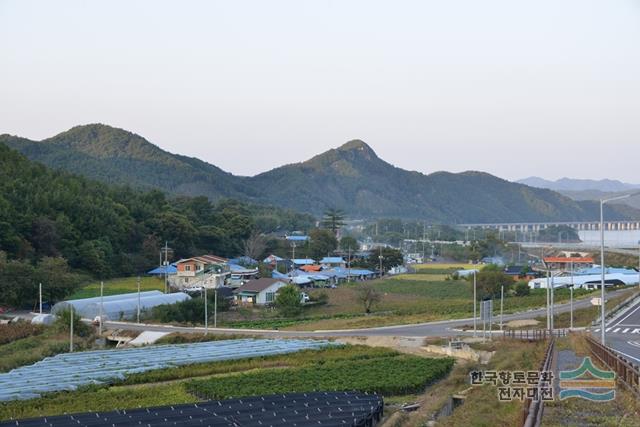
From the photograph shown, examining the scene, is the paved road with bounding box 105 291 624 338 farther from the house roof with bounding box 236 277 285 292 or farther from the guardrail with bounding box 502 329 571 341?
the house roof with bounding box 236 277 285 292

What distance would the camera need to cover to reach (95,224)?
53.2 meters

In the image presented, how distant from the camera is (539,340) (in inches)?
932

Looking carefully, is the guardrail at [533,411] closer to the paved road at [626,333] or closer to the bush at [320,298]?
the paved road at [626,333]

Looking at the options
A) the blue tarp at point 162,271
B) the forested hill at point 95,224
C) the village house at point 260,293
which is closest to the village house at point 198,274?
the blue tarp at point 162,271

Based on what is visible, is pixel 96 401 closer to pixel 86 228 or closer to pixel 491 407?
pixel 491 407

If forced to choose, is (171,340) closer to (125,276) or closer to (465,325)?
(465,325)

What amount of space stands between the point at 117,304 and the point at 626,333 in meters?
21.6

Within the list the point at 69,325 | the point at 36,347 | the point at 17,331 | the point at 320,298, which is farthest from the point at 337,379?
the point at 320,298

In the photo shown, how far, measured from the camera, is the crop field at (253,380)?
16875 millimetres

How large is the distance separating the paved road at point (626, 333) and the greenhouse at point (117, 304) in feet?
64.8

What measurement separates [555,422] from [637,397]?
1.29 metres

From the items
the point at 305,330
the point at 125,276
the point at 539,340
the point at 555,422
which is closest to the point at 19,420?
the point at 555,422

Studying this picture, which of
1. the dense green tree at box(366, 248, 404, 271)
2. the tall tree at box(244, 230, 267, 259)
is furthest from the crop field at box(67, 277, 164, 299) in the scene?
the dense green tree at box(366, 248, 404, 271)

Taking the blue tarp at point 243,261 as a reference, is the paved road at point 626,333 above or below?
below
